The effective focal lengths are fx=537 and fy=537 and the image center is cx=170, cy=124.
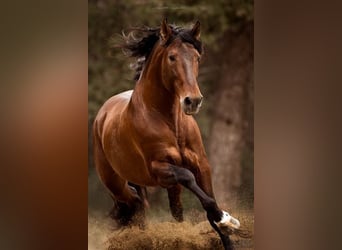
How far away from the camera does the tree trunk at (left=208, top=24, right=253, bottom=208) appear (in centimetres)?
187

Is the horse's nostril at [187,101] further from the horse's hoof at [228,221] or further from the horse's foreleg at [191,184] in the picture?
the horse's hoof at [228,221]

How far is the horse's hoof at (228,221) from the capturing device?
188 cm

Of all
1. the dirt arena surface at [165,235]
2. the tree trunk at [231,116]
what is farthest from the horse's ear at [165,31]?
the dirt arena surface at [165,235]

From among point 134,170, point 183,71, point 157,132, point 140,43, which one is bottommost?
point 134,170

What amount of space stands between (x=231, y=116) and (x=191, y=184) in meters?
0.28

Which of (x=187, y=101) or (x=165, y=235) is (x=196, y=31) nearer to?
(x=187, y=101)

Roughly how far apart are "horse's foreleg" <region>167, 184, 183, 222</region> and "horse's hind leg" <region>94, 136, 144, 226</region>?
11 cm

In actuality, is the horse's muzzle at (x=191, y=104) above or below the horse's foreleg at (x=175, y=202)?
above

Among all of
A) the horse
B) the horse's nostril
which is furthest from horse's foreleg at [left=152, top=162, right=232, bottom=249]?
the horse's nostril

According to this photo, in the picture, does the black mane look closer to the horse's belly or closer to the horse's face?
the horse's face

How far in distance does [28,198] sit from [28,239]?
150mm

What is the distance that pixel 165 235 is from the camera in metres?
1.90

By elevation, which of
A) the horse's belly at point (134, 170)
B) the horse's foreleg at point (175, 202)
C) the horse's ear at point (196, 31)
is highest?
the horse's ear at point (196, 31)

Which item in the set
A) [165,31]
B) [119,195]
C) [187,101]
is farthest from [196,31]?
[119,195]
